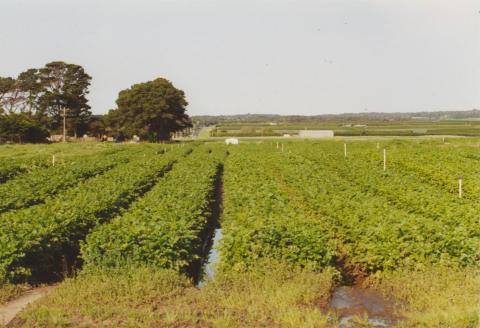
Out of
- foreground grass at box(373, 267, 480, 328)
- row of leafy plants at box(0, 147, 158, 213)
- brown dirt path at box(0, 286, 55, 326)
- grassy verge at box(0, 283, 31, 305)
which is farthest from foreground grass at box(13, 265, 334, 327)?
row of leafy plants at box(0, 147, 158, 213)

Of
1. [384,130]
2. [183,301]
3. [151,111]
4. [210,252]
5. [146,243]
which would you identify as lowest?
[210,252]

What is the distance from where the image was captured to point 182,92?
89.2 m

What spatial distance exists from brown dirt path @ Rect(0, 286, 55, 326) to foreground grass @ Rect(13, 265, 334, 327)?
0.42 m

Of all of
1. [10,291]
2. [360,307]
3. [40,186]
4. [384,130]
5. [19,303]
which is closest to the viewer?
[360,307]

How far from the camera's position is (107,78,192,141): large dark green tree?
80812 mm

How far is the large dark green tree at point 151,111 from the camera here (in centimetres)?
8081

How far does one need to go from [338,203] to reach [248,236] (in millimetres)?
4646

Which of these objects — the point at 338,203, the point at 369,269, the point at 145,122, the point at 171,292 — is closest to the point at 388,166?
the point at 338,203

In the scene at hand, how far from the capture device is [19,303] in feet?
31.4

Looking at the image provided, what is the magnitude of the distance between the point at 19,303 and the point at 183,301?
305 cm

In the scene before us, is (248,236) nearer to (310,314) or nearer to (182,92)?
(310,314)

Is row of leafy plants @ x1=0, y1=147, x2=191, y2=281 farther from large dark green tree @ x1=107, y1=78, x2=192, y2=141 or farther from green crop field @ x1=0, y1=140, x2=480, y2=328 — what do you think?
large dark green tree @ x1=107, y1=78, x2=192, y2=141

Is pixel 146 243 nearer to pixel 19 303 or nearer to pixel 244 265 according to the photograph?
pixel 244 265

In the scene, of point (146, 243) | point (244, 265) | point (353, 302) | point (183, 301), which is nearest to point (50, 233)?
point (146, 243)
